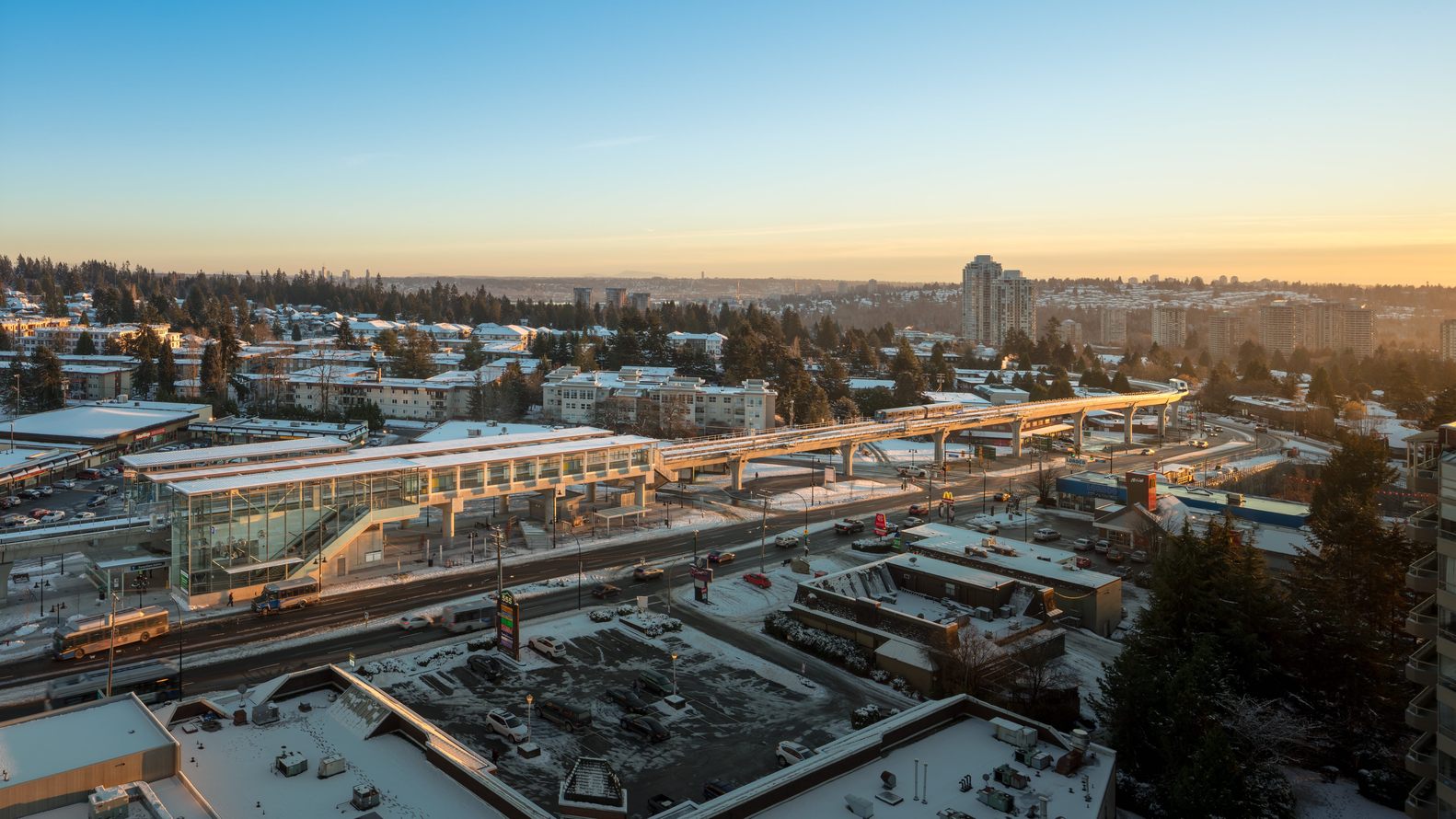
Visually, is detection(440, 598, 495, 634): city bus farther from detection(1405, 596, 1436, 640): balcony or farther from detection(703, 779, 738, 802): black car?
detection(1405, 596, 1436, 640): balcony

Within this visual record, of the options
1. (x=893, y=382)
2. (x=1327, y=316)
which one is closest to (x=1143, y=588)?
(x=893, y=382)

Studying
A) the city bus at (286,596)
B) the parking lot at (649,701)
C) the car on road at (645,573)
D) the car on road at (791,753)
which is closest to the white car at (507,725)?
the parking lot at (649,701)

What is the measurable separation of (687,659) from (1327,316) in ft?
639

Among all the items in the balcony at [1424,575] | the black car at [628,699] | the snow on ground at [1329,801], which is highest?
the balcony at [1424,575]

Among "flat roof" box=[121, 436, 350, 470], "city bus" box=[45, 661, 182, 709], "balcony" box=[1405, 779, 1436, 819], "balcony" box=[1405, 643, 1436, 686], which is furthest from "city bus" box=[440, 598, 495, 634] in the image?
"balcony" box=[1405, 643, 1436, 686]

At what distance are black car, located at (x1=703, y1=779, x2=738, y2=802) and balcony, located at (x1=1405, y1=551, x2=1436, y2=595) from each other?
14972 mm

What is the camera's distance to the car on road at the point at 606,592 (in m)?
35.8

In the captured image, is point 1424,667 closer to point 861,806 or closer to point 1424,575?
point 1424,575

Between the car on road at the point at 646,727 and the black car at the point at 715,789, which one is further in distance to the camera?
the car on road at the point at 646,727

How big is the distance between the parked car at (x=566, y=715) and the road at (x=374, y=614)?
7730 mm

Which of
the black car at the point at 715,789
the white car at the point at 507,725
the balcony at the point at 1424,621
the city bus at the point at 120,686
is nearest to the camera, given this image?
the balcony at the point at 1424,621

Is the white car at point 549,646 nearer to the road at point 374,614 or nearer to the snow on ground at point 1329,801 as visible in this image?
the road at point 374,614

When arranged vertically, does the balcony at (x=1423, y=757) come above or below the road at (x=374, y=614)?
above

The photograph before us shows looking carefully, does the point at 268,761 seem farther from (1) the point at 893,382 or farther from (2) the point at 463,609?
(1) the point at 893,382
